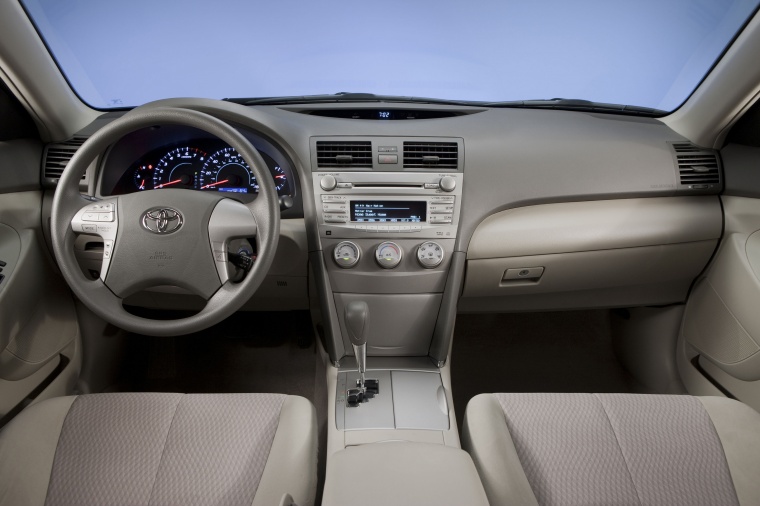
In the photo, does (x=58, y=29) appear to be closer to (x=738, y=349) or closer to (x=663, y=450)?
(x=663, y=450)

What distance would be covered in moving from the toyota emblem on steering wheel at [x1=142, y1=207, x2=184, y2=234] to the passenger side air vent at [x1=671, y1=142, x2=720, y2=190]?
1.62m

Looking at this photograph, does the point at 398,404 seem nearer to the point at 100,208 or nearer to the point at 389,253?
the point at 389,253

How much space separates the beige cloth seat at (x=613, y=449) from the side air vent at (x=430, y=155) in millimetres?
733

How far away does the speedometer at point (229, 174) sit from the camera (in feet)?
5.42

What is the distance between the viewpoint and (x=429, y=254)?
160 cm

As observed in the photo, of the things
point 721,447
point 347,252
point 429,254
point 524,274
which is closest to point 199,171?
point 347,252

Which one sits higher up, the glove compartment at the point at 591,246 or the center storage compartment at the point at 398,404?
the glove compartment at the point at 591,246

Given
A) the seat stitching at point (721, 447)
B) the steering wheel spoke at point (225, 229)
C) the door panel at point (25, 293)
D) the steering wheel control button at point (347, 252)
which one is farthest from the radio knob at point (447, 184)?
the door panel at point (25, 293)

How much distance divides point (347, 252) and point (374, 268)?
0.11 meters

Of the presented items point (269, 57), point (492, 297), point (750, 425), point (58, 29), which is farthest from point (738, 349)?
point (58, 29)

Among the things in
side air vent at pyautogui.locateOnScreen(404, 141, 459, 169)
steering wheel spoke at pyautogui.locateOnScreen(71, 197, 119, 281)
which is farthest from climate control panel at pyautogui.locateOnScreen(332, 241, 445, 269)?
steering wheel spoke at pyautogui.locateOnScreen(71, 197, 119, 281)

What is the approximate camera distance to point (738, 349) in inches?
66.3

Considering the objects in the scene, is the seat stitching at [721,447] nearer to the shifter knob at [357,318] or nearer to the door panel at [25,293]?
the shifter knob at [357,318]

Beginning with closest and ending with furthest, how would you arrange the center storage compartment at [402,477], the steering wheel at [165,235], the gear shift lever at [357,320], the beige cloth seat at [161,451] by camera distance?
the center storage compartment at [402,477] → the beige cloth seat at [161,451] → the steering wheel at [165,235] → the gear shift lever at [357,320]
